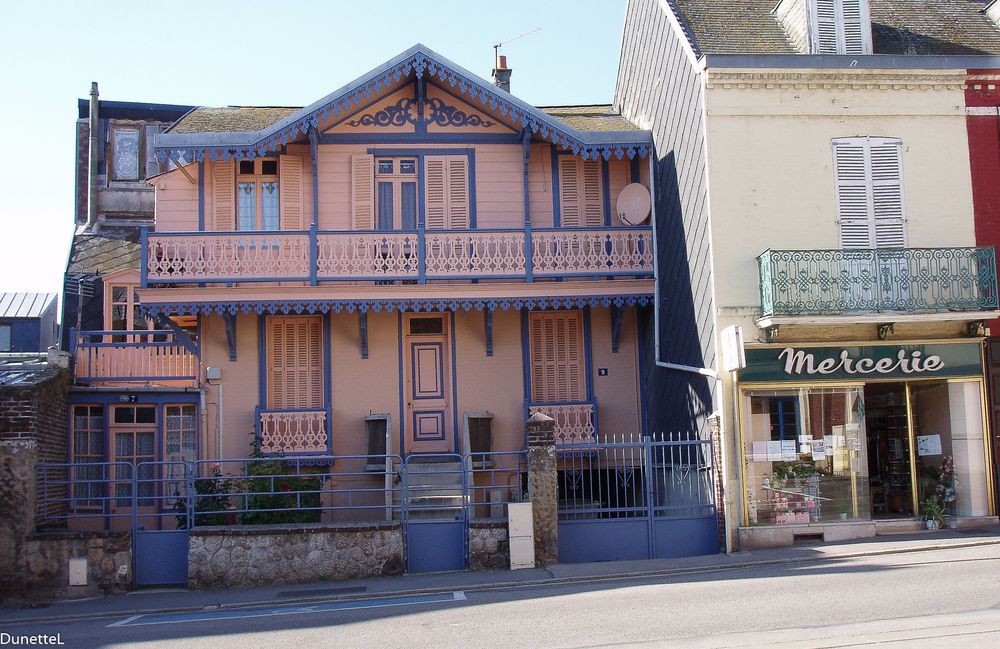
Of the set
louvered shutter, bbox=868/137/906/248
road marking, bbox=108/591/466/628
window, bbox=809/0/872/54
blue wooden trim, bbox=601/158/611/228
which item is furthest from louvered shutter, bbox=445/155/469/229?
road marking, bbox=108/591/466/628

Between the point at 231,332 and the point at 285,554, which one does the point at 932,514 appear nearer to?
the point at 285,554

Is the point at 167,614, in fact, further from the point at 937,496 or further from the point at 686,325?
the point at 937,496

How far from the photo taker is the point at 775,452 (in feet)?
50.0

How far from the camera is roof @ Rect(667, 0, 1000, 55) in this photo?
16256mm

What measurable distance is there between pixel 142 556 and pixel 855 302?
10734mm

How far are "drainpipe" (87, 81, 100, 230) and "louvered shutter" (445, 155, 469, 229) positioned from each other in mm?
12093

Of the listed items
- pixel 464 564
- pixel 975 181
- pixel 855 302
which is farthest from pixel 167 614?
pixel 975 181

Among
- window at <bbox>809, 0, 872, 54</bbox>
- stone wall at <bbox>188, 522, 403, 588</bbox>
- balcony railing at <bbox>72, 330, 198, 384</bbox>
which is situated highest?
window at <bbox>809, 0, 872, 54</bbox>

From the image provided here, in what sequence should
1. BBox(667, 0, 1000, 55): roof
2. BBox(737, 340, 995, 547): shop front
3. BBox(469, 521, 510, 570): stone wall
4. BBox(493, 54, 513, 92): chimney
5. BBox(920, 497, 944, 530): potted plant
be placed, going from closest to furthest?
BBox(469, 521, 510, 570): stone wall → BBox(737, 340, 995, 547): shop front → BBox(920, 497, 944, 530): potted plant → BBox(667, 0, 1000, 55): roof → BBox(493, 54, 513, 92): chimney

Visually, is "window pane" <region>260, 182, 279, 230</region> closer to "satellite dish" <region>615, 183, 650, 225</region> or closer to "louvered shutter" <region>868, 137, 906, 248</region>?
"satellite dish" <region>615, 183, 650, 225</region>

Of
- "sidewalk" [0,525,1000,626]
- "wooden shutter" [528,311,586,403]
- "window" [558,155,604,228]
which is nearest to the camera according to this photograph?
"sidewalk" [0,525,1000,626]

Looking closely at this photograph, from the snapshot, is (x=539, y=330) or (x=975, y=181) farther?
(x=539, y=330)

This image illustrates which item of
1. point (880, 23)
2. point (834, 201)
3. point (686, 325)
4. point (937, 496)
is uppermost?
point (880, 23)

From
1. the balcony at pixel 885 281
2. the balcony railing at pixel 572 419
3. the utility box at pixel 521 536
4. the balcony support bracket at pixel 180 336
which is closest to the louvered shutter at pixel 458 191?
the balcony railing at pixel 572 419
